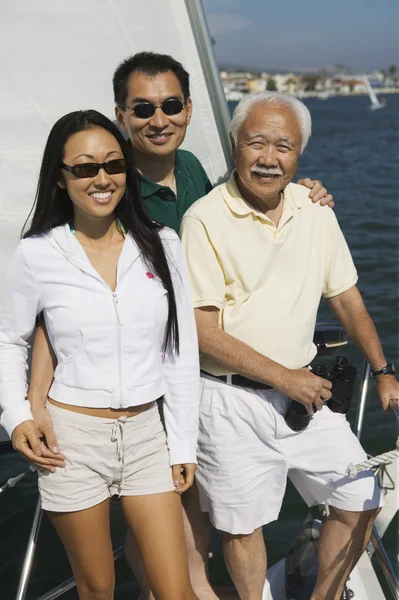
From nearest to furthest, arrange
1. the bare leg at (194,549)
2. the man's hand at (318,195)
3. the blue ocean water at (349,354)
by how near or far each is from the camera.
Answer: the man's hand at (318,195), the bare leg at (194,549), the blue ocean water at (349,354)

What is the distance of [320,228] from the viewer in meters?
2.87

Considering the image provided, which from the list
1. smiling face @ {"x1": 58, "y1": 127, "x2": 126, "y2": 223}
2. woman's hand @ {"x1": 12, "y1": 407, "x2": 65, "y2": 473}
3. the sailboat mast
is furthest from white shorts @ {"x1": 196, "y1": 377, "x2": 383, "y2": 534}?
the sailboat mast

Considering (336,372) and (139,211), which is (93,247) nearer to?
(139,211)

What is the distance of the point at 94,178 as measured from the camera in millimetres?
2359

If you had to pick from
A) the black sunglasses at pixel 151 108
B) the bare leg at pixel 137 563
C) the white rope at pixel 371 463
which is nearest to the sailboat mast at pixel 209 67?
the black sunglasses at pixel 151 108

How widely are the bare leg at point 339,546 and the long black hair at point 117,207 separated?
906 millimetres

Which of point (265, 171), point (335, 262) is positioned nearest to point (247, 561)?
point (335, 262)

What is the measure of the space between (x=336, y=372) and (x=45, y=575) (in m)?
2.53

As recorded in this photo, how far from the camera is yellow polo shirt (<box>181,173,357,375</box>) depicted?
270 cm

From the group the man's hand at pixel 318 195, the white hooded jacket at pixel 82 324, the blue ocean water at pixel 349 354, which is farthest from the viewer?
the blue ocean water at pixel 349 354

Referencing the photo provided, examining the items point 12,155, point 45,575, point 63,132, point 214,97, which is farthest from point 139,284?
point 45,575

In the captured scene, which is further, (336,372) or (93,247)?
(336,372)

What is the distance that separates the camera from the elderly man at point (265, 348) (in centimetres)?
271

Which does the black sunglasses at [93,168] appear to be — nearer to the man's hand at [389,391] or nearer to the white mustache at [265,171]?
the white mustache at [265,171]
